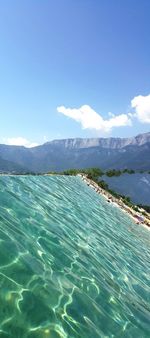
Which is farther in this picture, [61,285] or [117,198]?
[117,198]

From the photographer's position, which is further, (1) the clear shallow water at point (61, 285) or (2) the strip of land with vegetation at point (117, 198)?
(2) the strip of land with vegetation at point (117, 198)

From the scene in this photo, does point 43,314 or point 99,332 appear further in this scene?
point 99,332

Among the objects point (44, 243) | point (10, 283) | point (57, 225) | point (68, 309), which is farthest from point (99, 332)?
point (57, 225)

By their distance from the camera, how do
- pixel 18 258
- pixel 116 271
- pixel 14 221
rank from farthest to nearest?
pixel 116 271 → pixel 14 221 → pixel 18 258

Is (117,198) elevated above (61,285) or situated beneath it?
situated beneath

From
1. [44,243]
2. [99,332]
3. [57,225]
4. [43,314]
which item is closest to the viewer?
[43,314]

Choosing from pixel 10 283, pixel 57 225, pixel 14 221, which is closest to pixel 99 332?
pixel 10 283

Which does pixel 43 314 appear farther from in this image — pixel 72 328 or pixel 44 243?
pixel 44 243

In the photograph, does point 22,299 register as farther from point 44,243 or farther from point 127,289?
point 127,289

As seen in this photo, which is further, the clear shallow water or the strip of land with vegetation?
the strip of land with vegetation

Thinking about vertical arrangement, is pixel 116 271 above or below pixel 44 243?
below
